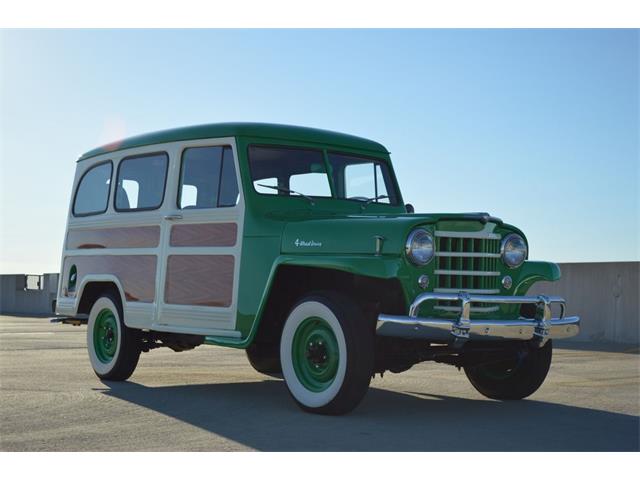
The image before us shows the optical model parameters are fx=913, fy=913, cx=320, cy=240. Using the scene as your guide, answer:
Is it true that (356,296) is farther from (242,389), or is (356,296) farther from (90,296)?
(90,296)

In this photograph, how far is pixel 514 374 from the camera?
28.4 feet

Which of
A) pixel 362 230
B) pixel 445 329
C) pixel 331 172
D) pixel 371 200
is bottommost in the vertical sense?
pixel 445 329

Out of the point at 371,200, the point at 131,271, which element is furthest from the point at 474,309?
the point at 131,271

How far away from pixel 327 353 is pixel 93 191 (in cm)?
486

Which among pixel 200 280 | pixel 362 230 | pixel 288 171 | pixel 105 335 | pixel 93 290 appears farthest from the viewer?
pixel 93 290

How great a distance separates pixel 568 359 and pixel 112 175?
6.96 meters

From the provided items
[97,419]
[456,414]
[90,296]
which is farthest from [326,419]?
[90,296]

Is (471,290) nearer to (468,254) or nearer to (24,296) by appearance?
(468,254)

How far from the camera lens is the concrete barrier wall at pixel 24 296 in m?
30.2

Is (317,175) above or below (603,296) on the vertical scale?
above

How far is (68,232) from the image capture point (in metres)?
11.5

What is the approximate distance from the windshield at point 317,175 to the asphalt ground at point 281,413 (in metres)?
2.04

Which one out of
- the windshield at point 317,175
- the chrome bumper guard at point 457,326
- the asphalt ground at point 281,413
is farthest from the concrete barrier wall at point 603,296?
the chrome bumper guard at point 457,326

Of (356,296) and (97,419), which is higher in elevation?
(356,296)
